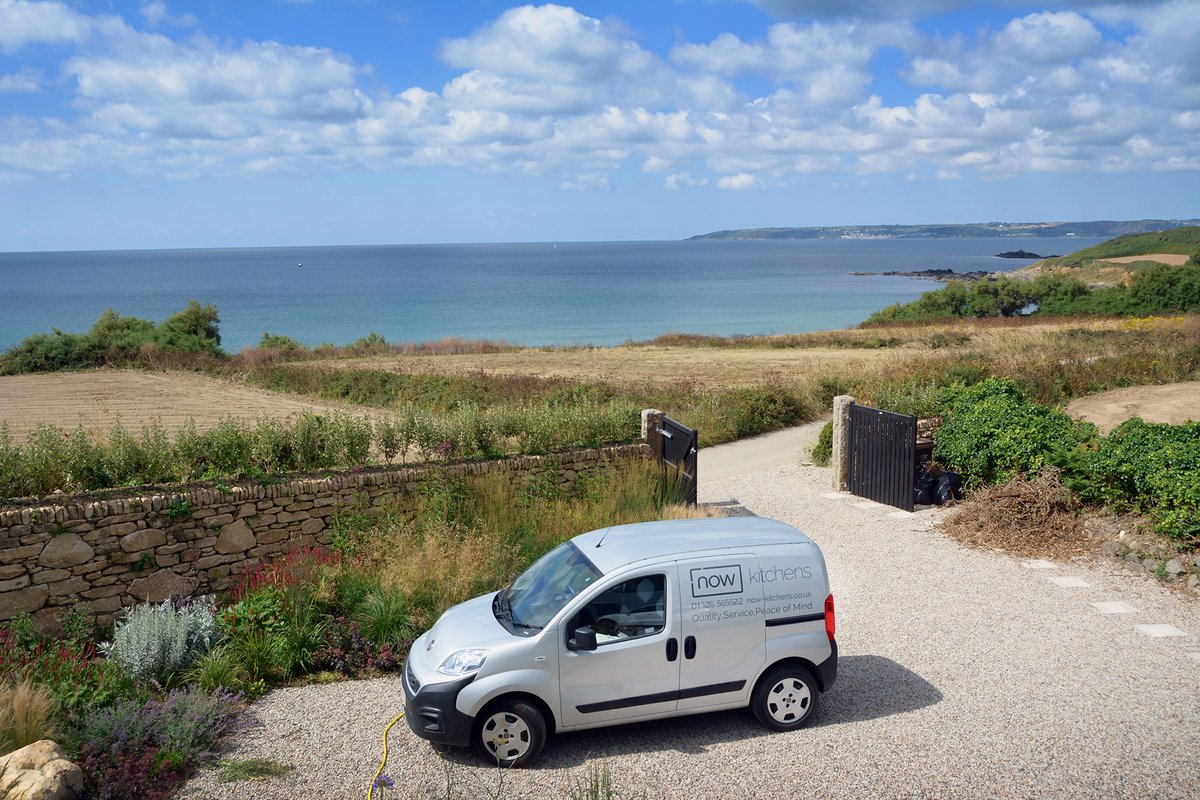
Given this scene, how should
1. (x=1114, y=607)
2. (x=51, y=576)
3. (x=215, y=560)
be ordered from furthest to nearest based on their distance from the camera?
(x=215, y=560) → (x=1114, y=607) → (x=51, y=576)

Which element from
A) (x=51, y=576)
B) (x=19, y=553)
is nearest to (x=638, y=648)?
(x=51, y=576)

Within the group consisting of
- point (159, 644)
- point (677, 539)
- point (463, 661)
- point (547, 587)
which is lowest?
point (159, 644)

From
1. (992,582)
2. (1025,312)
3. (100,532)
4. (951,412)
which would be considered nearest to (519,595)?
(100,532)

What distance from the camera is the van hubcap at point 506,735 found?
660cm

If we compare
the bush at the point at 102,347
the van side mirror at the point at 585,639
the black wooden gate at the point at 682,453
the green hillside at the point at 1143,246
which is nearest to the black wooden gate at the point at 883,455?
A: the black wooden gate at the point at 682,453

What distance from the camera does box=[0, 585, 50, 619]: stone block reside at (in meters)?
9.34

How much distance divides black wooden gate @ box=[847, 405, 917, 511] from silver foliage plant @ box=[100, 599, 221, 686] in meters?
10.5

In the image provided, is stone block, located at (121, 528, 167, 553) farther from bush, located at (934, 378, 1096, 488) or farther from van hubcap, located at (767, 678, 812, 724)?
bush, located at (934, 378, 1096, 488)

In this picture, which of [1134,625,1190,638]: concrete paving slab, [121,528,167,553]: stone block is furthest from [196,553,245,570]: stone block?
[1134,625,1190,638]: concrete paving slab

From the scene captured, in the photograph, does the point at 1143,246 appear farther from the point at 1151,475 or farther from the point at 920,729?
the point at 920,729

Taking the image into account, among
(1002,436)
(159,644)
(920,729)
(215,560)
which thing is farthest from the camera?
(1002,436)

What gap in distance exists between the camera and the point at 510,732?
6.62 meters

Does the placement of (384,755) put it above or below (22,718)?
below

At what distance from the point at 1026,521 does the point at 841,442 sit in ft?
12.4
